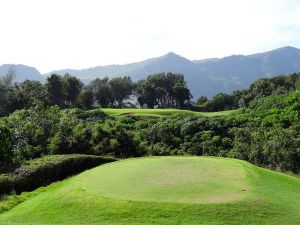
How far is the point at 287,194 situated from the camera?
58.5 ft

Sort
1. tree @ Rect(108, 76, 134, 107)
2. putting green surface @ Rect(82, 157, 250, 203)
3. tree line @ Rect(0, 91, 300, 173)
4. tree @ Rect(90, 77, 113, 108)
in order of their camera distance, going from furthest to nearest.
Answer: tree @ Rect(108, 76, 134, 107) < tree @ Rect(90, 77, 113, 108) < tree line @ Rect(0, 91, 300, 173) < putting green surface @ Rect(82, 157, 250, 203)

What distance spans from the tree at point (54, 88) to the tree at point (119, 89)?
669 inches

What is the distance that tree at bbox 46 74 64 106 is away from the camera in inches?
3302

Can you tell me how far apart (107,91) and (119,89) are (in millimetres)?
3884

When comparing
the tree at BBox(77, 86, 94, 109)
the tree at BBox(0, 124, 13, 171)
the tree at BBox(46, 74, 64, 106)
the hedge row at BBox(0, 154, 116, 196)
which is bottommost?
the hedge row at BBox(0, 154, 116, 196)

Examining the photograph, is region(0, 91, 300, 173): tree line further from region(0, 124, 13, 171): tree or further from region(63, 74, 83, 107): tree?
region(63, 74, 83, 107): tree

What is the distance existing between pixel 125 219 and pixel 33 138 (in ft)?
66.2

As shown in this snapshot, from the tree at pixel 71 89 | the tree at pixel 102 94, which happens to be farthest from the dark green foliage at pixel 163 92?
the tree at pixel 71 89

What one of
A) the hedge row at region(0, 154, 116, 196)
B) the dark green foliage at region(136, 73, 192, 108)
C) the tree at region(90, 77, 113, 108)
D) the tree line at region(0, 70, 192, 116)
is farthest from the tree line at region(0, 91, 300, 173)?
the dark green foliage at region(136, 73, 192, 108)

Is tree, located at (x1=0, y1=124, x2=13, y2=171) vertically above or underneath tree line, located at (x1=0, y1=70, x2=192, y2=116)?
underneath

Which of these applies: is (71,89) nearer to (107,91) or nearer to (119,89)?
(107,91)

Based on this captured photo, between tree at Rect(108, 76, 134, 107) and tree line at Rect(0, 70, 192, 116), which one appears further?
tree at Rect(108, 76, 134, 107)

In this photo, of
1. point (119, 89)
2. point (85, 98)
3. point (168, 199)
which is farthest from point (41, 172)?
point (119, 89)

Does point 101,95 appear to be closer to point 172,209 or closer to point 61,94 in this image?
point 61,94
